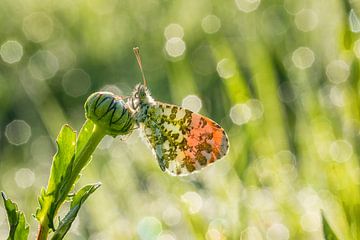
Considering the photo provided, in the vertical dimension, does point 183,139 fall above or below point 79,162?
below

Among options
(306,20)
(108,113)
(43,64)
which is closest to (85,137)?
(108,113)


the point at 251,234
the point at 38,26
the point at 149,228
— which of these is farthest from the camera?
the point at 38,26

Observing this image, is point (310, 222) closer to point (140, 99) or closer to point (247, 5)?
point (140, 99)

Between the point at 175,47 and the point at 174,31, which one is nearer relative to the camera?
the point at 175,47

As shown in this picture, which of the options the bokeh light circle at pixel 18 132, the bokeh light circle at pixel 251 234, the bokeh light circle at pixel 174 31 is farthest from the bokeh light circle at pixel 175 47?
the bokeh light circle at pixel 251 234

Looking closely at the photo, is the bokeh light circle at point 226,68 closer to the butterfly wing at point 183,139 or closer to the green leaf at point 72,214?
the butterfly wing at point 183,139
